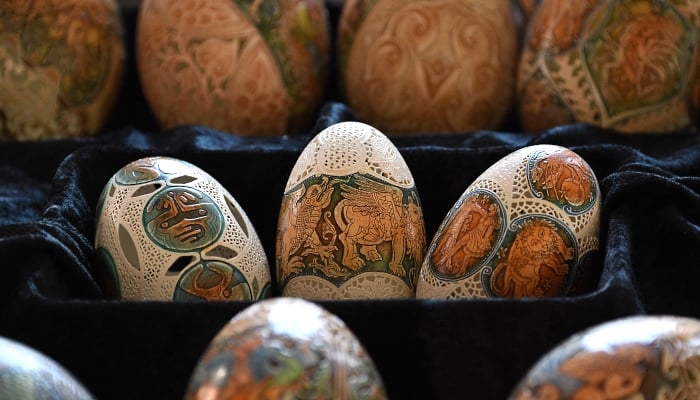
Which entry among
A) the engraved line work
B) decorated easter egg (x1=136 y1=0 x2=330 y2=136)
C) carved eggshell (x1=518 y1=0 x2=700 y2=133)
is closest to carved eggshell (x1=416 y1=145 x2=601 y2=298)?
the engraved line work

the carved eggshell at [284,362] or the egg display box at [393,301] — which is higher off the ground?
the carved eggshell at [284,362]

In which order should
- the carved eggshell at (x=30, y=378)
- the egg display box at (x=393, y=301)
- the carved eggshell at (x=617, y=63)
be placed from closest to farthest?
the carved eggshell at (x=30, y=378), the egg display box at (x=393, y=301), the carved eggshell at (x=617, y=63)

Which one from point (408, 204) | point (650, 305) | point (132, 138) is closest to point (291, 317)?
point (408, 204)

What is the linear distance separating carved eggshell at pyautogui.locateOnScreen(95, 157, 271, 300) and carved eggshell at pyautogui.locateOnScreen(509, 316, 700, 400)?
0.33m

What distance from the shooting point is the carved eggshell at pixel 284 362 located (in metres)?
0.58

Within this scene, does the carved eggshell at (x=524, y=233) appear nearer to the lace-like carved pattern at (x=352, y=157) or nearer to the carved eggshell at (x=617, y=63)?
the lace-like carved pattern at (x=352, y=157)

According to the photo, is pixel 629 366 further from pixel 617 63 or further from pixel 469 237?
pixel 617 63

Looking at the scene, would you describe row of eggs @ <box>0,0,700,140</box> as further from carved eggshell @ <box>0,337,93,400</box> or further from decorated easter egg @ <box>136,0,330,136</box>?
carved eggshell @ <box>0,337,93,400</box>

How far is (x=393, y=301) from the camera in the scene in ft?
2.47

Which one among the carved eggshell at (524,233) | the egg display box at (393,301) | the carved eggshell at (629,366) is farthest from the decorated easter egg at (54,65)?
the carved eggshell at (629,366)

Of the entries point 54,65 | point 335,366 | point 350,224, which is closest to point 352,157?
point 350,224

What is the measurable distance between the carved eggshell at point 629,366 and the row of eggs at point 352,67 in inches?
22.9

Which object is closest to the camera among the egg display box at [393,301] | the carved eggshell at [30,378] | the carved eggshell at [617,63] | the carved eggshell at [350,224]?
the carved eggshell at [30,378]

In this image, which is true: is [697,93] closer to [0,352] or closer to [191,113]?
[191,113]
